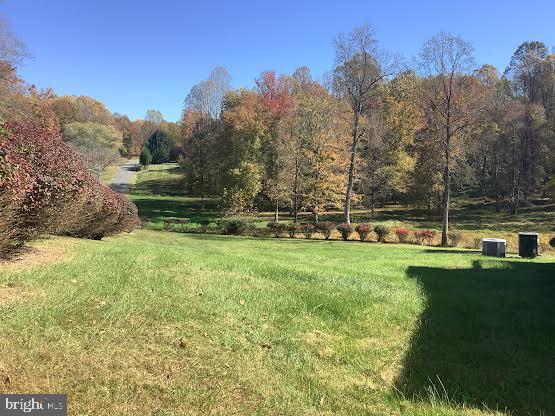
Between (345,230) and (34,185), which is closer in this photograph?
(34,185)

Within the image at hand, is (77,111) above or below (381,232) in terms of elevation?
above

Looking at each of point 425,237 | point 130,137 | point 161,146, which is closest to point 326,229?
point 425,237

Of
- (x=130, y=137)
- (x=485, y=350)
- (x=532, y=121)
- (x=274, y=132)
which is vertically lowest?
(x=485, y=350)

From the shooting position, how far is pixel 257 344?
439cm

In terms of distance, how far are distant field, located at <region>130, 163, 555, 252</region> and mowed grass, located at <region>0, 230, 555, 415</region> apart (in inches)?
782

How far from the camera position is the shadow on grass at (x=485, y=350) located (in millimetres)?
3813

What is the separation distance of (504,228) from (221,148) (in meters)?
24.9

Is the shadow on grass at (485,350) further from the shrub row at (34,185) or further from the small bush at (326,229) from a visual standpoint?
the small bush at (326,229)

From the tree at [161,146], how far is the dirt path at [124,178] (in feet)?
17.8

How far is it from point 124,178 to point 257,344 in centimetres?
7426

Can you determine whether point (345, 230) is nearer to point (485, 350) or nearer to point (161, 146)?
point (485, 350)

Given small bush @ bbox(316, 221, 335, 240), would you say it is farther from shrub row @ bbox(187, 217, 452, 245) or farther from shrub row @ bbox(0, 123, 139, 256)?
shrub row @ bbox(0, 123, 139, 256)

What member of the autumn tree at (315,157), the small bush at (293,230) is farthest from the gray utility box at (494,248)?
the autumn tree at (315,157)

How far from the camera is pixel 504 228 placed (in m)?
33.9
